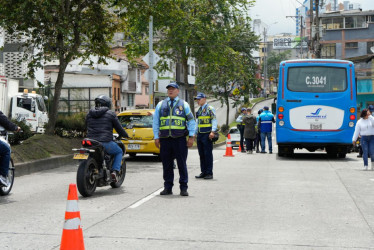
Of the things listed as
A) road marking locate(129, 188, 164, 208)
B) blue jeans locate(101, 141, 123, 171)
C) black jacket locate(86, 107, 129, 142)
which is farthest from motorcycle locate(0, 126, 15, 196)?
road marking locate(129, 188, 164, 208)

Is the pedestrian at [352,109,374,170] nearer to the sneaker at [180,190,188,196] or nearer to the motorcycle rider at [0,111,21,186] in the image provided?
the sneaker at [180,190,188,196]

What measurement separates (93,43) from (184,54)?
19424 mm

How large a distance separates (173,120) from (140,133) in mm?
7608

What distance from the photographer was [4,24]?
18641mm

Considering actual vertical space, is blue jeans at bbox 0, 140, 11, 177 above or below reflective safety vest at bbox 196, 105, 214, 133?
below

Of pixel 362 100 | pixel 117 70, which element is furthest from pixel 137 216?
pixel 117 70

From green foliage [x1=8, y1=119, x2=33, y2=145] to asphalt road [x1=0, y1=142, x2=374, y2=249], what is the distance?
197cm

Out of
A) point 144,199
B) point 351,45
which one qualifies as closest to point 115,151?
point 144,199

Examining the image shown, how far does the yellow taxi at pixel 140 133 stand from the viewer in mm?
17906

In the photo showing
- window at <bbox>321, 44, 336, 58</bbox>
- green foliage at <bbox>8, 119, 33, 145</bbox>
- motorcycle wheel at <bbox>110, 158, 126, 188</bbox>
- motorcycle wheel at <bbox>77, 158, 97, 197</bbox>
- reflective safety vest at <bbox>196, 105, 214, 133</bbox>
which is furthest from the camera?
window at <bbox>321, 44, 336, 58</bbox>

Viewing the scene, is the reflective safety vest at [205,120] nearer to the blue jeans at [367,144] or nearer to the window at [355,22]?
the blue jeans at [367,144]

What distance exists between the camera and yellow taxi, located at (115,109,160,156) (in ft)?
58.7

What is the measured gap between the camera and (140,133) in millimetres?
18000

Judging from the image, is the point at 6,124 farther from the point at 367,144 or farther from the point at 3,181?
the point at 367,144
